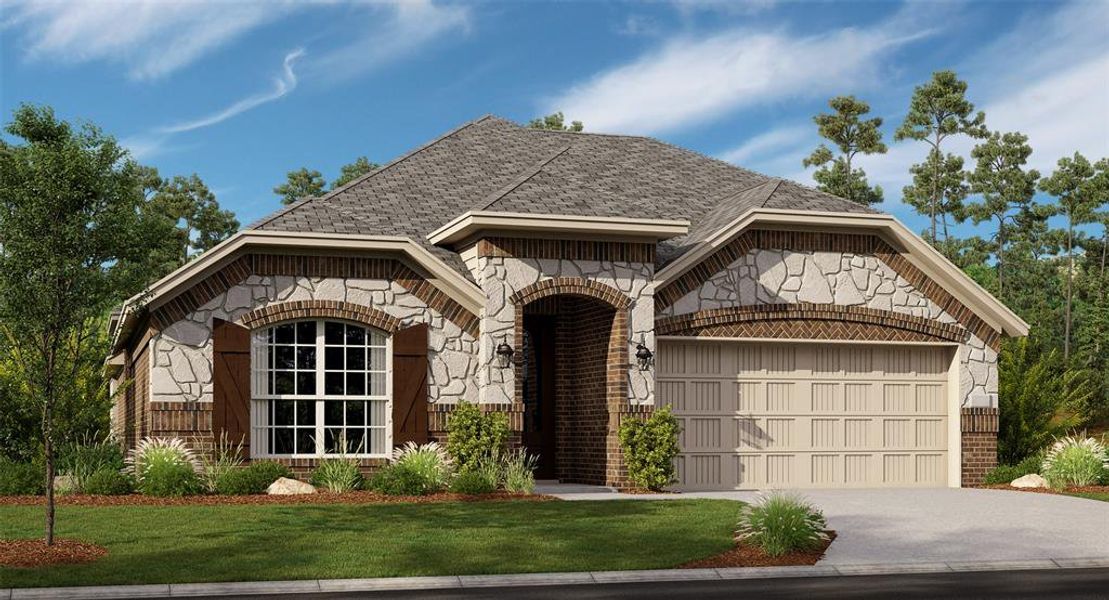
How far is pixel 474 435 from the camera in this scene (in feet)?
66.9

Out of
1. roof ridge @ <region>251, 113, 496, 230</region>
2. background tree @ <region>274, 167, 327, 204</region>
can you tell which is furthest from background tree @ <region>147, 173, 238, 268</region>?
roof ridge @ <region>251, 113, 496, 230</region>

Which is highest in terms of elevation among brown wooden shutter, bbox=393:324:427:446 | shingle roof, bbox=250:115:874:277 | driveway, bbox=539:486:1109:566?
shingle roof, bbox=250:115:874:277

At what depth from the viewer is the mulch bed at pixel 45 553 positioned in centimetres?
1293

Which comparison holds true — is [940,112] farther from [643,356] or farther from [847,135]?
[643,356]

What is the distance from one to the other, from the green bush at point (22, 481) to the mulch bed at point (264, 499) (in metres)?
0.38

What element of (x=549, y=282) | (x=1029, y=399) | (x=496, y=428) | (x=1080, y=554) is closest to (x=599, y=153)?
(x=549, y=282)

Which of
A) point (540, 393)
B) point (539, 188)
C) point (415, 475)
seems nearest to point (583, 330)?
point (540, 393)

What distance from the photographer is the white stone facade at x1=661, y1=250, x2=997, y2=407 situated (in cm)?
2225

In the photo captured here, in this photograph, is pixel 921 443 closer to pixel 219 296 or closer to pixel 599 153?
pixel 599 153

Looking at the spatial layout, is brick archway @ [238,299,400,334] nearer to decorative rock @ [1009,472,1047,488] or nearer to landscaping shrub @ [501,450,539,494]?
landscaping shrub @ [501,450,539,494]

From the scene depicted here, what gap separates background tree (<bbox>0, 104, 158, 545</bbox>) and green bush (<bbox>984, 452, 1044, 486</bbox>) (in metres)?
15.2

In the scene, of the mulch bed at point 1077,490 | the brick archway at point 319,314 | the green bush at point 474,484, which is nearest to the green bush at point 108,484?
→ the brick archway at point 319,314

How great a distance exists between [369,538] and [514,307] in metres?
7.08

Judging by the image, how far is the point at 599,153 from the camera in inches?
1034
